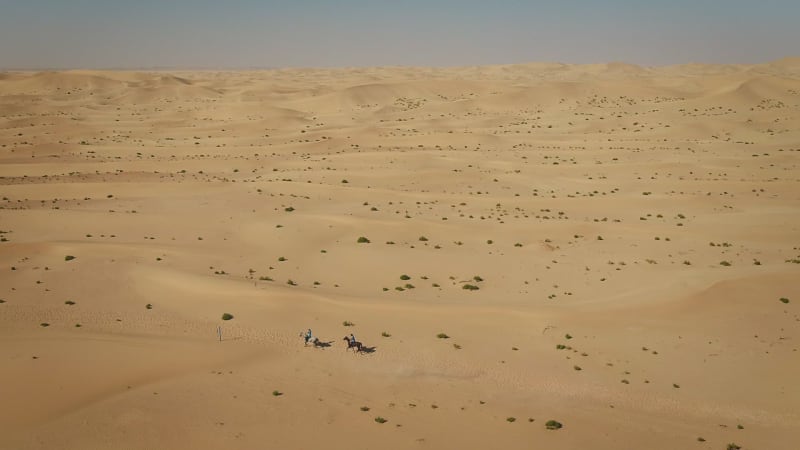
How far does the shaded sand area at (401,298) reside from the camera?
18234mm

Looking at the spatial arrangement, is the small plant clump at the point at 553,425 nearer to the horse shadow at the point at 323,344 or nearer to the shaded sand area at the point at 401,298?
the shaded sand area at the point at 401,298

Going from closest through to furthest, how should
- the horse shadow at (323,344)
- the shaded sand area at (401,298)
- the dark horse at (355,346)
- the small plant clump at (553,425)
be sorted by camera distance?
the small plant clump at (553,425) < the shaded sand area at (401,298) < the dark horse at (355,346) < the horse shadow at (323,344)

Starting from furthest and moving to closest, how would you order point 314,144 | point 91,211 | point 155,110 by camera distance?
1. point 155,110
2. point 314,144
3. point 91,211

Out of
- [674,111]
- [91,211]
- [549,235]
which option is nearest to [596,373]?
[549,235]

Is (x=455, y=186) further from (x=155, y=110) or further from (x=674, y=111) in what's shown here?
(x=155, y=110)

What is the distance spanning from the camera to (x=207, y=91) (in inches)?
5032

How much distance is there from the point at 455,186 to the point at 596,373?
3414 cm

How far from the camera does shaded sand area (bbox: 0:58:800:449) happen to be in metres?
18.2

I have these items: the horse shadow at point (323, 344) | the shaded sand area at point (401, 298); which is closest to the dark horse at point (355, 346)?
the shaded sand area at point (401, 298)

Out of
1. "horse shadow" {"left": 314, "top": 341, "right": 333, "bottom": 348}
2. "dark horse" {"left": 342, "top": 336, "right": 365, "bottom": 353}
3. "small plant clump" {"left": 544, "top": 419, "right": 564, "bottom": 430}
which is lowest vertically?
"small plant clump" {"left": 544, "top": 419, "right": 564, "bottom": 430}

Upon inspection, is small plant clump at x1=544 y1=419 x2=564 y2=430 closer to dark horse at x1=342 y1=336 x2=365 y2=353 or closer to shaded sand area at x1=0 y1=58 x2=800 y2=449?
shaded sand area at x1=0 y1=58 x2=800 y2=449

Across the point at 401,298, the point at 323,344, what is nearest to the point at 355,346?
the point at 323,344

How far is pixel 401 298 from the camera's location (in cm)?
2778

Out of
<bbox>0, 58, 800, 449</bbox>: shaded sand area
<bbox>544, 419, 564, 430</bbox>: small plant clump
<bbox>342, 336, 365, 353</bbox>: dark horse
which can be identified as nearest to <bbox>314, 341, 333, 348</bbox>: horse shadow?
<bbox>0, 58, 800, 449</bbox>: shaded sand area
